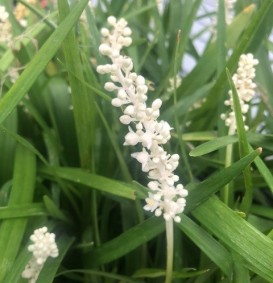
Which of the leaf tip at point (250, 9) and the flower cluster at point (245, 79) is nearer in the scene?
the flower cluster at point (245, 79)

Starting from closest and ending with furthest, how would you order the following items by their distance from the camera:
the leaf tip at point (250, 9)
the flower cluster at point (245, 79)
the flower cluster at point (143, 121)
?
the flower cluster at point (143, 121) → the flower cluster at point (245, 79) → the leaf tip at point (250, 9)

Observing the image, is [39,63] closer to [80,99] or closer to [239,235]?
[80,99]

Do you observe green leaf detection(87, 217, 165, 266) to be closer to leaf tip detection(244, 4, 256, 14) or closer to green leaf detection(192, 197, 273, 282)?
green leaf detection(192, 197, 273, 282)

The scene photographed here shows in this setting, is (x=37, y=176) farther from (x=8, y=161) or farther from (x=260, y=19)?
(x=260, y=19)

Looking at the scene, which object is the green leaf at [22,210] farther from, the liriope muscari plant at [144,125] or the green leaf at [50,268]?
the liriope muscari plant at [144,125]

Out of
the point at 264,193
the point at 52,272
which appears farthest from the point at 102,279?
the point at 264,193

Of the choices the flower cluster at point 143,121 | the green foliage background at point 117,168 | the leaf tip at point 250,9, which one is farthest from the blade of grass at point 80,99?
the leaf tip at point 250,9

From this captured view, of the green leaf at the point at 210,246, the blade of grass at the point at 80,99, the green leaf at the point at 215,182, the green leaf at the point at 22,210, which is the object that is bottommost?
the green leaf at the point at 210,246

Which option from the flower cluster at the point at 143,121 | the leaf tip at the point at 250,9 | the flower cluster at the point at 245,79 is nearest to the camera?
the flower cluster at the point at 143,121
